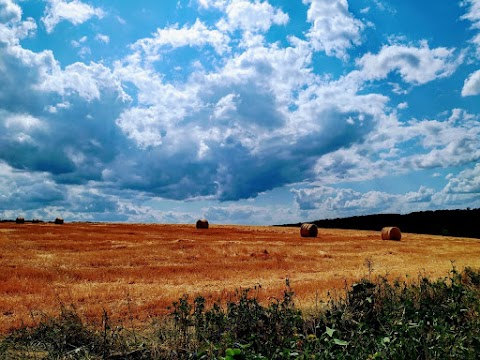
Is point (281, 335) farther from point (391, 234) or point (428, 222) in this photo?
point (428, 222)

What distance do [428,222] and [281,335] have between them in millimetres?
56359

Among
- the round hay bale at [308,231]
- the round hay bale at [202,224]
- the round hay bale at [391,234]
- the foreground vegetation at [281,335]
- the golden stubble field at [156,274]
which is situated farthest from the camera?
the round hay bale at [202,224]

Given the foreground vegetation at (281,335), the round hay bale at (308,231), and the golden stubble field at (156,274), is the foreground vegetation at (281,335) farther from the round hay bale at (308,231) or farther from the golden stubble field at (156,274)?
the round hay bale at (308,231)

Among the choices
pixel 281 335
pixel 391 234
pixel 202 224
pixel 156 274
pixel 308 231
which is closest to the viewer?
pixel 281 335

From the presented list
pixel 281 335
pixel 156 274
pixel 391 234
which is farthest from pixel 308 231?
pixel 281 335

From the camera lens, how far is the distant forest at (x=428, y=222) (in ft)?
170

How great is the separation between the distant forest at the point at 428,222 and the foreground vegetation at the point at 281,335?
4646cm

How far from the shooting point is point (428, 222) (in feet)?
189

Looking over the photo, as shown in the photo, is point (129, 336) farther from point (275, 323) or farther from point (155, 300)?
point (155, 300)

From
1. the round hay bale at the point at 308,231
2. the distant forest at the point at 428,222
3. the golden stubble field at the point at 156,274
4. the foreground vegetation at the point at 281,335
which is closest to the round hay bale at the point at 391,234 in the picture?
the round hay bale at the point at 308,231

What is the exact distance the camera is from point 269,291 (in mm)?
11711

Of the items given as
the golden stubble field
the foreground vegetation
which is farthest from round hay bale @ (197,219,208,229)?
the foreground vegetation

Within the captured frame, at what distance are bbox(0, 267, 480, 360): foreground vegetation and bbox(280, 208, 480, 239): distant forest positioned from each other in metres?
46.5

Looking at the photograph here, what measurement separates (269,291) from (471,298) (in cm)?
499
